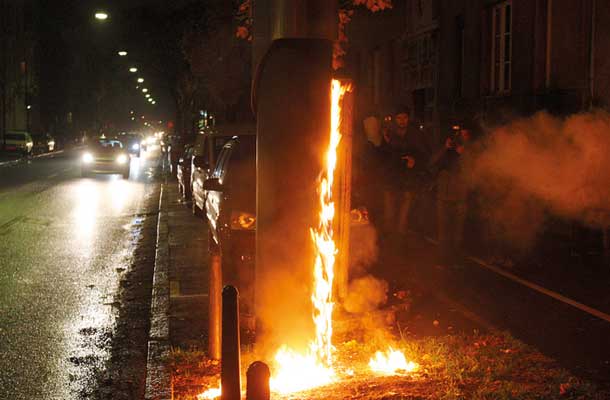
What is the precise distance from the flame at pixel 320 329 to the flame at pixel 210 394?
38 cm

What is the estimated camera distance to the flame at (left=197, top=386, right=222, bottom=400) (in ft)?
17.4

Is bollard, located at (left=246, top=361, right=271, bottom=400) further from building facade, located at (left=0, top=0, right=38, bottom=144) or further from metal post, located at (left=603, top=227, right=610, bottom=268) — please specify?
building facade, located at (left=0, top=0, right=38, bottom=144)

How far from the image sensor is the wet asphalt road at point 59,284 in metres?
6.60

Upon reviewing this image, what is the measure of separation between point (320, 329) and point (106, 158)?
1028 inches

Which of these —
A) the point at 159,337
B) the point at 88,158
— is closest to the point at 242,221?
the point at 159,337

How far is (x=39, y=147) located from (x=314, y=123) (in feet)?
195

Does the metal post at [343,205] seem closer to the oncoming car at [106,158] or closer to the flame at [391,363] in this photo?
the flame at [391,363]

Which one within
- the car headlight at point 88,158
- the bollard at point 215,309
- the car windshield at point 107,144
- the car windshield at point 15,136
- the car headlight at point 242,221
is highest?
the car windshield at point 15,136

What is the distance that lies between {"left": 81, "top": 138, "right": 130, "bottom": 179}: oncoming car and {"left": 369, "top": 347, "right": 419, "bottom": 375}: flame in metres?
25.8

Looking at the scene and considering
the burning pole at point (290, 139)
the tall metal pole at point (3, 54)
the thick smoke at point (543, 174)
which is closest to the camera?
the burning pole at point (290, 139)

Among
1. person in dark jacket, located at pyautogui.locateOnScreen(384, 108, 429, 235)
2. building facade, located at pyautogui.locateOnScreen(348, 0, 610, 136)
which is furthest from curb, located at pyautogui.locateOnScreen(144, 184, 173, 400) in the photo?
building facade, located at pyautogui.locateOnScreen(348, 0, 610, 136)

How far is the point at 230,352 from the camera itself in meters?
4.75

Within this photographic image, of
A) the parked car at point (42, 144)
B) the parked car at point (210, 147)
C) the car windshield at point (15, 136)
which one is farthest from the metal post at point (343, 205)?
the parked car at point (42, 144)

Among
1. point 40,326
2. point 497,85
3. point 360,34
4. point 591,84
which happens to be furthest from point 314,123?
point 360,34
